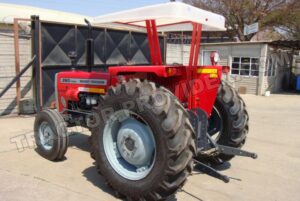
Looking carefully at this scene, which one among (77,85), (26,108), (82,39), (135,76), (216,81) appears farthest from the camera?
(82,39)

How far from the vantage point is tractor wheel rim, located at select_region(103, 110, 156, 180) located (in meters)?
3.71

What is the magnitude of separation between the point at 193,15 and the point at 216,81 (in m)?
1.10

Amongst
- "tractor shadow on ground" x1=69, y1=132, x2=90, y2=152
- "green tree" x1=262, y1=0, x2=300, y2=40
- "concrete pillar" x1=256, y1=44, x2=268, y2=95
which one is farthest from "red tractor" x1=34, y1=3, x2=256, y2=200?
"green tree" x1=262, y1=0, x2=300, y2=40

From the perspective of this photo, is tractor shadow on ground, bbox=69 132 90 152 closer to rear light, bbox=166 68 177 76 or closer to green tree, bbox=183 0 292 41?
rear light, bbox=166 68 177 76

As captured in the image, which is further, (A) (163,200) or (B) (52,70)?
(B) (52,70)

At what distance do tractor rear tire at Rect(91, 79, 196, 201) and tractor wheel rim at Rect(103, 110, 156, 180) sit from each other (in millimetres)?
51

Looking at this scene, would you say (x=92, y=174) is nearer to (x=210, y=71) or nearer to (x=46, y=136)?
(x=46, y=136)

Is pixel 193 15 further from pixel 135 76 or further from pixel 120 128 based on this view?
pixel 120 128

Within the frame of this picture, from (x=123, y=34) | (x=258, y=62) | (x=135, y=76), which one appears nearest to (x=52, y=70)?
(x=123, y=34)

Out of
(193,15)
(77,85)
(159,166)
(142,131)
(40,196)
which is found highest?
(193,15)

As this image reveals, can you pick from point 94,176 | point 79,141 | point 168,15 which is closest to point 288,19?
point 79,141

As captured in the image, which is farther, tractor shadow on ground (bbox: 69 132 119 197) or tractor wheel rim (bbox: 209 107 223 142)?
tractor wheel rim (bbox: 209 107 223 142)

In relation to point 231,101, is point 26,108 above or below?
below

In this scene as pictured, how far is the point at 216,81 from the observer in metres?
4.42
